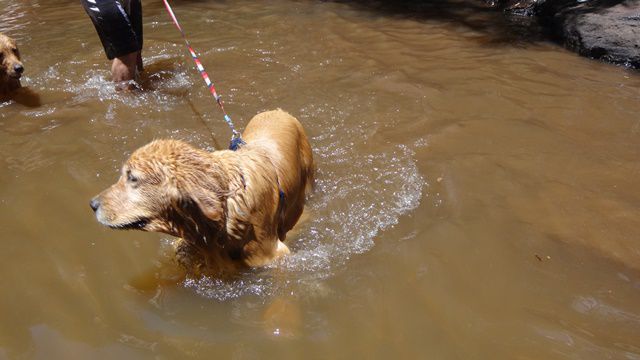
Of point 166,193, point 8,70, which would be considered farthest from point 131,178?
point 8,70

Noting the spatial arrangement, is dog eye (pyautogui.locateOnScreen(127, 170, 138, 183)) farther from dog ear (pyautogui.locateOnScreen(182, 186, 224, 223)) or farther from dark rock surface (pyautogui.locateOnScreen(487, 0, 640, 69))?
dark rock surface (pyautogui.locateOnScreen(487, 0, 640, 69))

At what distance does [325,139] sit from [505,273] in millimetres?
2803

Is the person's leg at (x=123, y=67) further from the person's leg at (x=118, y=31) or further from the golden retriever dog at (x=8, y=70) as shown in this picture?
the golden retriever dog at (x=8, y=70)

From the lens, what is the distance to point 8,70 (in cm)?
704

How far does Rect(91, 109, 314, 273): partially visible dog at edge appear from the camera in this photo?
3.27 metres

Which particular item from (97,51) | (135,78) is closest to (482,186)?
(135,78)

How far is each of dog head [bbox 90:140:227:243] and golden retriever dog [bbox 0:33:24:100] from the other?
4968 mm

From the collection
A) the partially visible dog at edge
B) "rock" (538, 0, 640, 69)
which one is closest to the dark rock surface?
"rock" (538, 0, 640, 69)

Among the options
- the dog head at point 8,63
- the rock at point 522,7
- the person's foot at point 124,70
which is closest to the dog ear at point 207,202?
the person's foot at point 124,70

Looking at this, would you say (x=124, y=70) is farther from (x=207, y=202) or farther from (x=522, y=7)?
(x=522, y=7)

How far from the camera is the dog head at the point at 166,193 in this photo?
3.25m

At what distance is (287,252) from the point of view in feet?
13.1

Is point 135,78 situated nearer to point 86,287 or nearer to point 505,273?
point 86,287

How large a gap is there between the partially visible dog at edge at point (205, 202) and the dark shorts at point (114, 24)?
Answer: 3.76 meters
